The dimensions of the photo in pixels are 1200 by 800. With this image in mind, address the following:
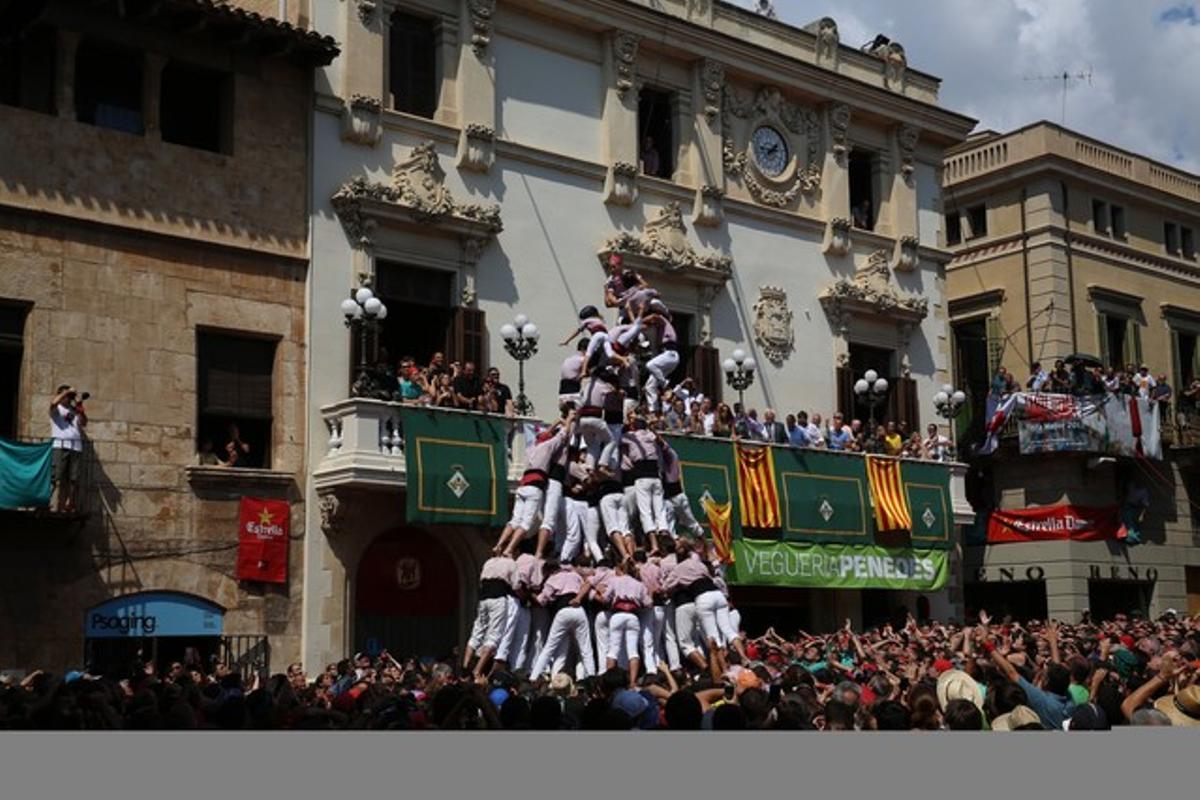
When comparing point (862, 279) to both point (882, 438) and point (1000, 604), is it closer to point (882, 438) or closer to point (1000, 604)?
point (882, 438)

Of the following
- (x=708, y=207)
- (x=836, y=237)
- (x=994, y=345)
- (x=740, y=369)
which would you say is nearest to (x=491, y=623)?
(x=740, y=369)

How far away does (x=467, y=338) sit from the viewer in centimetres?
2795

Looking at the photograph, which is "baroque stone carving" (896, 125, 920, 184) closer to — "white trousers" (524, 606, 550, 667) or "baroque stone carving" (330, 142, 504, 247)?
"baroque stone carving" (330, 142, 504, 247)

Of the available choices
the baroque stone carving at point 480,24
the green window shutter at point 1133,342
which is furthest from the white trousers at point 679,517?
the green window shutter at point 1133,342

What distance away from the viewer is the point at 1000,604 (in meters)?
38.9

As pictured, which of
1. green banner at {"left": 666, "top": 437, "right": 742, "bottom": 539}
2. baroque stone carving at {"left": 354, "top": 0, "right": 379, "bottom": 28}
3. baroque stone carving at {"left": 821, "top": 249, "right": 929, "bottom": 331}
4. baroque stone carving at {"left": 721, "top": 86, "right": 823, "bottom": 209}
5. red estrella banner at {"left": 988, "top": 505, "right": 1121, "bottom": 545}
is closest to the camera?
baroque stone carving at {"left": 354, "top": 0, "right": 379, "bottom": 28}

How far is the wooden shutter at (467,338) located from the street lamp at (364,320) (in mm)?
1922

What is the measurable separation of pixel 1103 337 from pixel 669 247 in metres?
14.7

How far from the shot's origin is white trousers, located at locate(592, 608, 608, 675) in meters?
17.1

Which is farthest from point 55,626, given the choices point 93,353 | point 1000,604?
point 1000,604

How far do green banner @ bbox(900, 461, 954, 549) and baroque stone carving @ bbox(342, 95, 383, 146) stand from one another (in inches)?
530

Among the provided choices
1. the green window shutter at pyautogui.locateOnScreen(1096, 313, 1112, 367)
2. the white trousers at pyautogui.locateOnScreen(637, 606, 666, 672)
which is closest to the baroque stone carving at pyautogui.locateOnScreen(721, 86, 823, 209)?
the green window shutter at pyautogui.locateOnScreen(1096, 313, 1112, 367)

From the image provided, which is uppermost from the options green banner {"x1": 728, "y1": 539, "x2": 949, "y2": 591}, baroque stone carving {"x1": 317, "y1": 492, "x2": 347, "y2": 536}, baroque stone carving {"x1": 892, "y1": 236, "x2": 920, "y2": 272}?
baroque stone carving {"x1": 892, "y1": 236, "x2": 920, "y2": 272}

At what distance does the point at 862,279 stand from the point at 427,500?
45.9 ft
